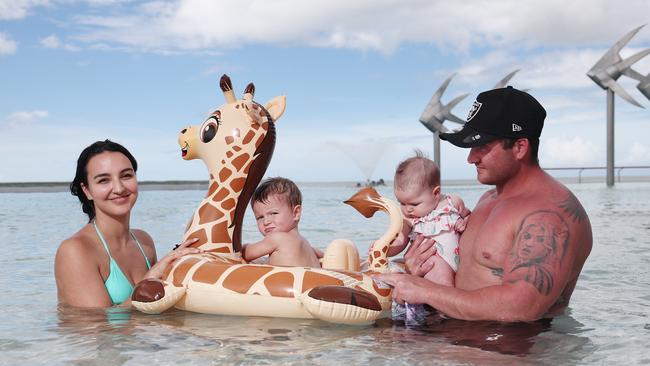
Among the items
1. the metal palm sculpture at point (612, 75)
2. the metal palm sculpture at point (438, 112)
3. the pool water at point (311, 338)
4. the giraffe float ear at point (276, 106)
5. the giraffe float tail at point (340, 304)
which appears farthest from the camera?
the metal palm sculpture at point (438, 112)

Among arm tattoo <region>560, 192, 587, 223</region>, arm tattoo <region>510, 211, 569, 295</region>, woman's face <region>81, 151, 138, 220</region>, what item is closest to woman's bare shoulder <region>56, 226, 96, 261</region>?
woman's face <region>81, 151, 138, 220</region>

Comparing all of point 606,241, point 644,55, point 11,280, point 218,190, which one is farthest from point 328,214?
point 644,55

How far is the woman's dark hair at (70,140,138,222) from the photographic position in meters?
4.13

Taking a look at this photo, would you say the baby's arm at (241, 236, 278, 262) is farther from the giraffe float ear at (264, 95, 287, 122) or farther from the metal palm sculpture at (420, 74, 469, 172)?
the metal palm sculpture at (420, 74, 469, 172)

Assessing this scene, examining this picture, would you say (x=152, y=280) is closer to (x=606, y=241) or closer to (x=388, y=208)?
(x=388, y=208)

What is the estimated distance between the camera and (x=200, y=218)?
4375 millimetres

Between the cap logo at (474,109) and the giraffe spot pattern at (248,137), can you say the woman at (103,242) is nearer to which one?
the giraffe spot pattern at (248,137)

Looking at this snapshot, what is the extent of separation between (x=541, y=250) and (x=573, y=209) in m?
0.32

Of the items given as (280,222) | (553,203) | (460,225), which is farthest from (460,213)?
(280,222)

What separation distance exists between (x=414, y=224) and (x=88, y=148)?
207 cm

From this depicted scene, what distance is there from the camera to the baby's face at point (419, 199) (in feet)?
13.0

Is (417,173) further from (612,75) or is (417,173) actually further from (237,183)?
(612,75)

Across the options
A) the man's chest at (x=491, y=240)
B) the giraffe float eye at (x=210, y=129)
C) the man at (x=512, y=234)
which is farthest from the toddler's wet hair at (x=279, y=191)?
the man's chest at (x=491, y=240)

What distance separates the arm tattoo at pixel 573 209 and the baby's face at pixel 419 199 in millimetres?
792
